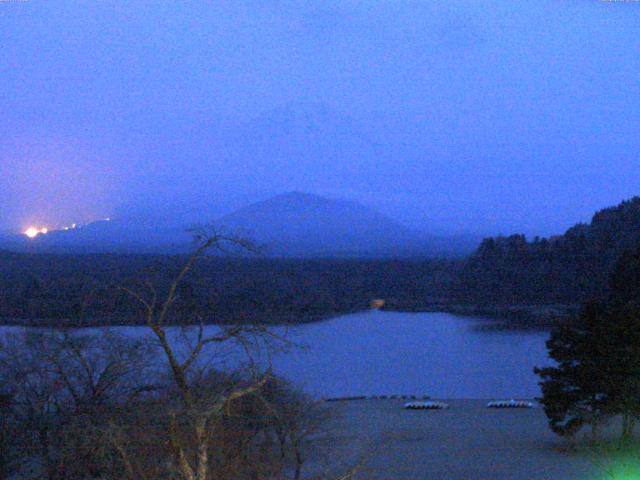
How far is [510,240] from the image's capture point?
54938 mm

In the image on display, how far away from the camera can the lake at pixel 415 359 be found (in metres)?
24.4

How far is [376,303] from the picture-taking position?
5047cm

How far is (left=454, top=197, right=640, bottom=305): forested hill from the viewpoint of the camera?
47.3 meters

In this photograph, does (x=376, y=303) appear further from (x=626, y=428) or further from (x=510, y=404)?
(x=626, y=428)

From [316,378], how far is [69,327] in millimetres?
18515

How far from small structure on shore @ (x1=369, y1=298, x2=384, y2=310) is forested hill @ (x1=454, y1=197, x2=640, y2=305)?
573 centimetres

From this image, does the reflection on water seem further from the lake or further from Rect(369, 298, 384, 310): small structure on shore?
Rect(369, 298, 384, 310): small structure on shore

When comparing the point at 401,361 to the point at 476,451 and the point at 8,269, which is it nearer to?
the point at 476,451

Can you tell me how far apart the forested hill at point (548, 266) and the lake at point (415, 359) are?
747 cm

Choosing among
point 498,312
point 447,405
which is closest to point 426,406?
point 447,405

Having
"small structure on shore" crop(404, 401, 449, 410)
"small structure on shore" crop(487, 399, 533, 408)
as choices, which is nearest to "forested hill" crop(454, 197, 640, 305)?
"small structure on shore" crop(487, 399, 533, 408)

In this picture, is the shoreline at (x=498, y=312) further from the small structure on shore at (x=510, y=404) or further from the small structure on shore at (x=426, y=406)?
the small structure on shore at (x=510, y=404)

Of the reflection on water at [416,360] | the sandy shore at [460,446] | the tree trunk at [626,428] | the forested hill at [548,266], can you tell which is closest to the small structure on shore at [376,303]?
the forested hill at [548,266]

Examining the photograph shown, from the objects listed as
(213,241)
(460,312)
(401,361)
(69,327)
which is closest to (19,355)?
(69,327)
